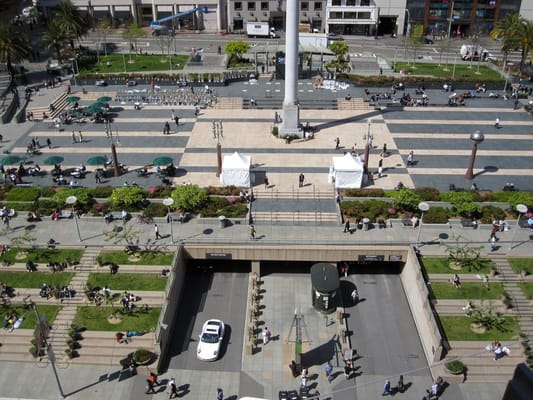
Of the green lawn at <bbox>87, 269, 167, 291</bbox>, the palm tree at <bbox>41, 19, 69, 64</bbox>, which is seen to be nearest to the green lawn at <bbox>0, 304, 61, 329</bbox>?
the green lawn at <bbox>87, 269, 167, 291</bbox>

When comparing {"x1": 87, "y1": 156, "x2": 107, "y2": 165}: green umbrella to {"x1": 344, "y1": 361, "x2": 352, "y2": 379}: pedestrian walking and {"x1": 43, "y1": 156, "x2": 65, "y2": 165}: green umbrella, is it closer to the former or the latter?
{"x1": 43, "y1": 156, "x2": 65, "y2": 165}: green umbrella

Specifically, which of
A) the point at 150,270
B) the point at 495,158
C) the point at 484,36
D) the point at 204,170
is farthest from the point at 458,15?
the point at 150,270

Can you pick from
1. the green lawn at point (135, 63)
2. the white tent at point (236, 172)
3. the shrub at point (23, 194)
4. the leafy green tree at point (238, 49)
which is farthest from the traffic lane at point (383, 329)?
the green lawn at point (135, 63)

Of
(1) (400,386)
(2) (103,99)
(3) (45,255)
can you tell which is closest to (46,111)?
(2) (103,99)

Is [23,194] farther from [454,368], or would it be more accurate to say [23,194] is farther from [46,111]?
[454,368]

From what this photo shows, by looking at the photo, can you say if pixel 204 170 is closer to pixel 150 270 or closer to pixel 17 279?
pixel 150 270
